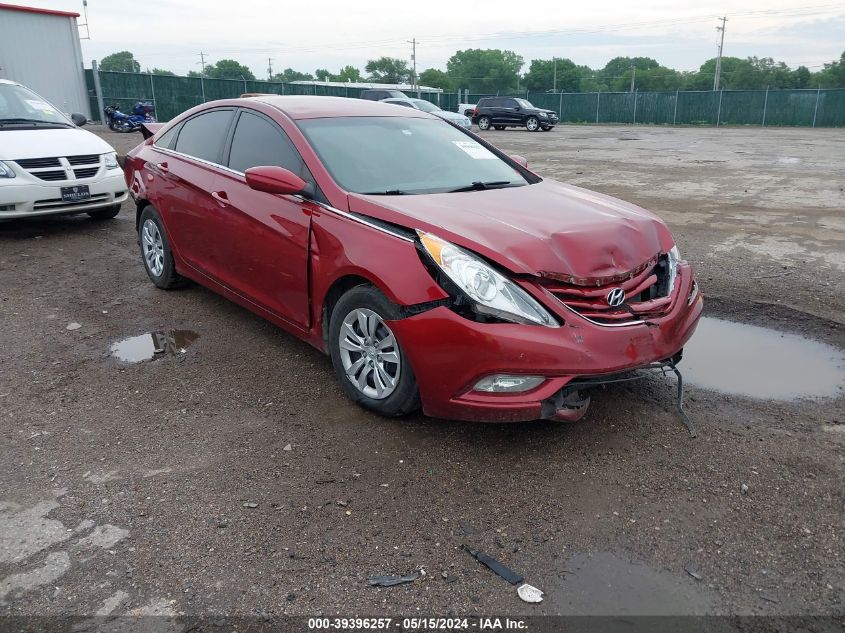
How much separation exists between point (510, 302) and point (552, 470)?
0.85m

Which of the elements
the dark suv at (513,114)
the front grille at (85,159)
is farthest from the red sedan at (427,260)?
the dark suv at (513,114)

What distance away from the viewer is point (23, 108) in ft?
28.5

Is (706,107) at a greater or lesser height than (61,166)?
lesser

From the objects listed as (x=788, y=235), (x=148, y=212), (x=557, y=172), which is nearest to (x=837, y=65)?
(x=557, y=172)

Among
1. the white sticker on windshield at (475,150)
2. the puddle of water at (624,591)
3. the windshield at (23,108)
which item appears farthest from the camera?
the windshield at (23,108)

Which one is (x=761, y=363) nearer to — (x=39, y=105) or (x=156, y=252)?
(x=156, y=252)

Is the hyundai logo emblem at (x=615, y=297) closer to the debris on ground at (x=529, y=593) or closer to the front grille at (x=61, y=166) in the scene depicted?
the debris on ground at (x=529, y=593)

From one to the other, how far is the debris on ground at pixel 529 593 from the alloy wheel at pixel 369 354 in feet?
4.33

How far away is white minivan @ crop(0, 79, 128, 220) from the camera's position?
24.9 ft

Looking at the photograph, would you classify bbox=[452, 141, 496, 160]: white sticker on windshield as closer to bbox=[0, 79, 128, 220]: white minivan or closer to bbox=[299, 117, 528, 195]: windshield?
bbox=[299, 117, 528, 195]: windshield

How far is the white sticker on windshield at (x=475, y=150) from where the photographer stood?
4.90 meters

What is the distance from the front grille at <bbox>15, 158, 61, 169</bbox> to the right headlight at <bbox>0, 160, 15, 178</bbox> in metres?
0.11

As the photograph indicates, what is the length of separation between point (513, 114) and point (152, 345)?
30.1 meters

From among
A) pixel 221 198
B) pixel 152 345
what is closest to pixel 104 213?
pixel 152 345
